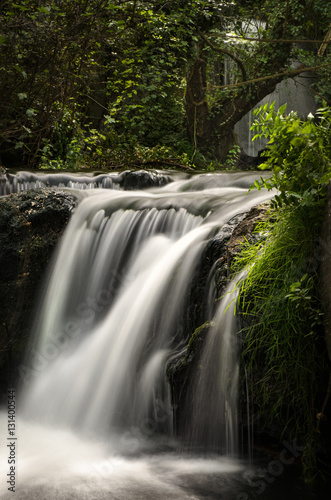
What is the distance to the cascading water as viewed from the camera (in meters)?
2.62

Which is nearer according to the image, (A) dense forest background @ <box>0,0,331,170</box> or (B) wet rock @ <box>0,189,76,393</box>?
(B) wet rock @ <box>0,189,76,393</box>

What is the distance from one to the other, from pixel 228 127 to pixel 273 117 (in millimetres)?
10477

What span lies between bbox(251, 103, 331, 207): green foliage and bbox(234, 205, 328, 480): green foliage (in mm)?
97

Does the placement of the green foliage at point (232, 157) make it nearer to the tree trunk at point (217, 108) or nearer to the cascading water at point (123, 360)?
the tree trunk at point (217, 108)

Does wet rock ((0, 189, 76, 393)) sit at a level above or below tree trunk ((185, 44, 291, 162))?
below

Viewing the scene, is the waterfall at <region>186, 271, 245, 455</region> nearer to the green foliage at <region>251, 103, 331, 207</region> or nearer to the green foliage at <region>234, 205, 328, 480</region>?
the green foliage at <region>234, 205, 328, 480</region>

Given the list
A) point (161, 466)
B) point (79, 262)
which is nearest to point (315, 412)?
point (161, 466)

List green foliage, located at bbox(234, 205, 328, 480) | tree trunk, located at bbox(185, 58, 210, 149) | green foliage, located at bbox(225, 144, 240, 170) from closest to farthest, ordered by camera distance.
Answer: green foliage, located at bbox(234, 205, 328, 480) < tree trunk, located at bbox(185, 58, 210, 149) < green foliage, located at bbox(225, 144, 240, 170)

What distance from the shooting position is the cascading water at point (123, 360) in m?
2.62

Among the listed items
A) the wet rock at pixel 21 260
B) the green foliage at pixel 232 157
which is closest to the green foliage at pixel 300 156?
the wet rock at pixel 21 260

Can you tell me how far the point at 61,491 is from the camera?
247 cm

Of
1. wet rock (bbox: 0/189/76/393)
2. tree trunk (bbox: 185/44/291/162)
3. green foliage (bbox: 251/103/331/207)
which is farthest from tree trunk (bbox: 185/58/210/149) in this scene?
green foliage (bbox: 251/103/331/207)

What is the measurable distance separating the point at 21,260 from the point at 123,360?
1510mm

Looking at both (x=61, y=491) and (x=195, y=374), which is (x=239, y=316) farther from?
(x=61, y=491)
